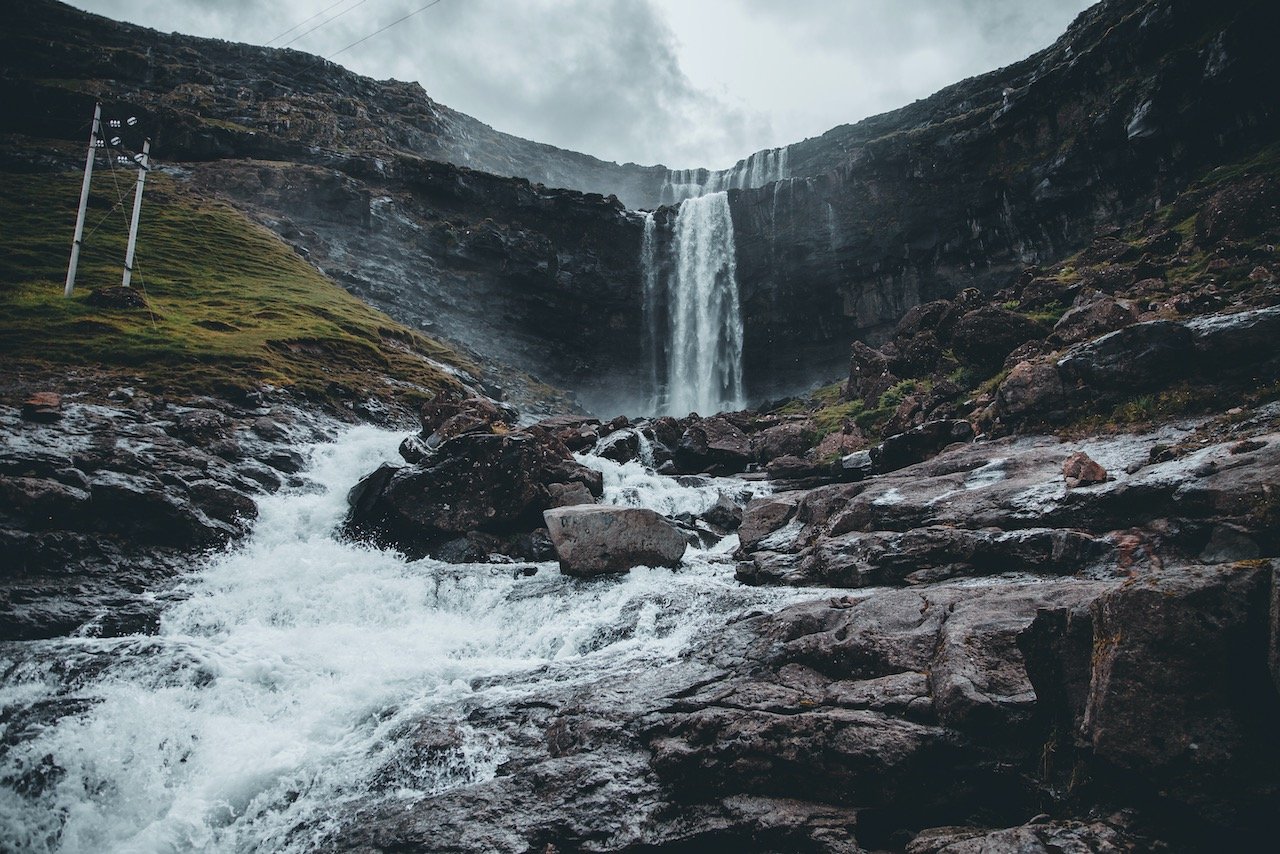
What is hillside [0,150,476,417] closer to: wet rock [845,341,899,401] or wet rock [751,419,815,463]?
wet rock [751,419,815,463]

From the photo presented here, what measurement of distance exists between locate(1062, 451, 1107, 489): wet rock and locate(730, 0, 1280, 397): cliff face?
3732 centimetres

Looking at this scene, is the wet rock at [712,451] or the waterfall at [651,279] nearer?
the wet rock at [712,451]

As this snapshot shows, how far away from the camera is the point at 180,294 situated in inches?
1367

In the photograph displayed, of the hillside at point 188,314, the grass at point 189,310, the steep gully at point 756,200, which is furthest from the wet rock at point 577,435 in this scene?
the steep gully at point 756,200

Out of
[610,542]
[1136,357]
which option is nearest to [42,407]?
[610,542]

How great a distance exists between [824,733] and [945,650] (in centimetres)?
177

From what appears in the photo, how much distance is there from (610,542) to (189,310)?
29.8 meters

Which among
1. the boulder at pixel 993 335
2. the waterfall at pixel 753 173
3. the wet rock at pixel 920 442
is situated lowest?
the wet rock at pixel 920 442

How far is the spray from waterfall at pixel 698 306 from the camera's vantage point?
191 feet

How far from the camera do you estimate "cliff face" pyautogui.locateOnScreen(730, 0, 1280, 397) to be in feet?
118

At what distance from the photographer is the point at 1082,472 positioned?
1123cm

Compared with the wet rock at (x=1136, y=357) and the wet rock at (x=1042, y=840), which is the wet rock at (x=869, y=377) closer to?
the wet rock at (x=1136, y=357)

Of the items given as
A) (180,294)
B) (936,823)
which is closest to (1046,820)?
(936,823)

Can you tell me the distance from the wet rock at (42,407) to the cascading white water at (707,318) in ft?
148
